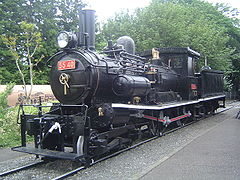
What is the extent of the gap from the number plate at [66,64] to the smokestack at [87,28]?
71 cm

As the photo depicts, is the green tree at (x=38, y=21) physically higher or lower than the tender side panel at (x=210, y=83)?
higher

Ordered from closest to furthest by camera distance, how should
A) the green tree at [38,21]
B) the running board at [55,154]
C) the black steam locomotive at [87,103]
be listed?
the running board at [55,154] < the black steam locomotive at [87,103] < the green tree at [38,21]

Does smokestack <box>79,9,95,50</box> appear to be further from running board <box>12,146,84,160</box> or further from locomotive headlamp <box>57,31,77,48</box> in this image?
running board <box>12,146,84,160</box>

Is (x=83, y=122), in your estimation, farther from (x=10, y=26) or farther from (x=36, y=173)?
(x=10, y=26)

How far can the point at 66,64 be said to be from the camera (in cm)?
607

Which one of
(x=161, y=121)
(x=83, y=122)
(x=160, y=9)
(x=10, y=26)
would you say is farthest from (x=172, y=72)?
(x=10, y=26)

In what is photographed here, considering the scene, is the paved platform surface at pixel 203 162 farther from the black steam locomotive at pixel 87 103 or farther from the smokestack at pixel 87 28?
the smokestack at pixel 87 28

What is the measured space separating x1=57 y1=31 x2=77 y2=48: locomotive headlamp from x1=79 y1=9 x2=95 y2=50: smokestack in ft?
0.97

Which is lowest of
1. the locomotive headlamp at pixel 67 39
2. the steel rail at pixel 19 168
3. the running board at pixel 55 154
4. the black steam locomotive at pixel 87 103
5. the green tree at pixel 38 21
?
the steel rail at pixel 19 168

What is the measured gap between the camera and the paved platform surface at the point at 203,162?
4754 mm

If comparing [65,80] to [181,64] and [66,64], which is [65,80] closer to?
[66,64]

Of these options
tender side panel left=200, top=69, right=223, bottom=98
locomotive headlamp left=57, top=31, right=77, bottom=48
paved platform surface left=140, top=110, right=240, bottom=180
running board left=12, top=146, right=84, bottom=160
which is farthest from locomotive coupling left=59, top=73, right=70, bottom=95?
tender side panel left=200, top=69, right=223, bottom=98

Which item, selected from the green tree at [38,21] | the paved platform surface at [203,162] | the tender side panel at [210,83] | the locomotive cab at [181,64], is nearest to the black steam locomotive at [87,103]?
the paved platform surface at [203,162]

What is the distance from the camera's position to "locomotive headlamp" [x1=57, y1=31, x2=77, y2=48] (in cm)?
609
